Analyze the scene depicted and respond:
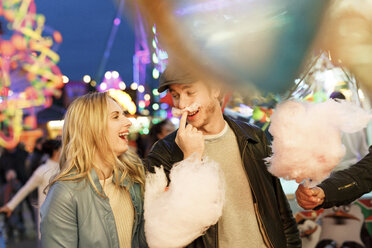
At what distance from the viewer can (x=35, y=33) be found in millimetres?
11820

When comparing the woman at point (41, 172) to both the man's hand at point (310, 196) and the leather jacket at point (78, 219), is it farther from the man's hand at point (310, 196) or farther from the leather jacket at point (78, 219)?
the man's hand at point (310, 196)

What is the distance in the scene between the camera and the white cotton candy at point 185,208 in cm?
176

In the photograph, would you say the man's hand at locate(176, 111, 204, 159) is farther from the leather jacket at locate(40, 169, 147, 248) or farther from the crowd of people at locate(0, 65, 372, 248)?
the leather jacket at locate(40, 169, 147, 248)

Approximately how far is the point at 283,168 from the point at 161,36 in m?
0.85

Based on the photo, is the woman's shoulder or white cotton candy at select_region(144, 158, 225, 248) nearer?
white cotton candy at select_region(144, 158, 225, 248)

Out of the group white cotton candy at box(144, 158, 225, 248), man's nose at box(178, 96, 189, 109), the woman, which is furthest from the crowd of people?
the woman

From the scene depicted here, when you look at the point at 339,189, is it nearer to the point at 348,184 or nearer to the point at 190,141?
the point at 348,184

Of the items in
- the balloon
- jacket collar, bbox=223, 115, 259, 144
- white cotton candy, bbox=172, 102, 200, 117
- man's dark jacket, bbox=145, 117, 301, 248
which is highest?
the balloon

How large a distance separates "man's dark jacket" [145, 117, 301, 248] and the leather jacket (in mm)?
377

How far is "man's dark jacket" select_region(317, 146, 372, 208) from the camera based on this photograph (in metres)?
2.20

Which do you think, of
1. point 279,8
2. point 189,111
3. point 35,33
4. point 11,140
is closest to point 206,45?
point 279,8

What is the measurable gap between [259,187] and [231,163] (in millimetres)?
215

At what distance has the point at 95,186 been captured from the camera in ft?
7.02

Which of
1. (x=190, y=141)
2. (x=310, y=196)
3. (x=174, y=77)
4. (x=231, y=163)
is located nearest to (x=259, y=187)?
(x=231, y=163)
